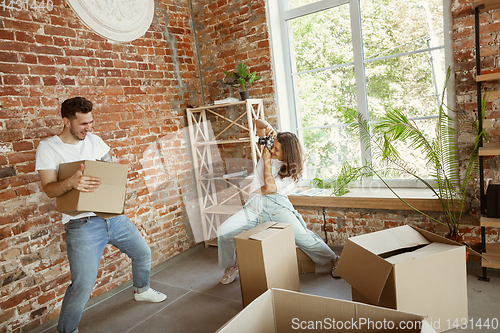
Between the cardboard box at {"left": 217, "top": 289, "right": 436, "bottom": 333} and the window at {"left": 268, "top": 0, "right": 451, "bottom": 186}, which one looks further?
the window at {"left": 268, "top": 0, "right": 451, "bottom": 186}

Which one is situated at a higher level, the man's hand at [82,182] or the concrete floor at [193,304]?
the man's hand at [82,182]

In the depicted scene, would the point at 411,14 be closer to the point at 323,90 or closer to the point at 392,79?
the point at 392,79

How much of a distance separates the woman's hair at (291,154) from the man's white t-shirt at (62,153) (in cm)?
136

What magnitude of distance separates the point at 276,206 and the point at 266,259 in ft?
1.95

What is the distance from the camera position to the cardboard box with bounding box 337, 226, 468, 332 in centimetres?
168

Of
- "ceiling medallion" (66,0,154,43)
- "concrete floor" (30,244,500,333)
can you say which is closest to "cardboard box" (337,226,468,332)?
"concrete floor" (30,244,500,333)

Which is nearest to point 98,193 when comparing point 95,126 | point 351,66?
point 95,126

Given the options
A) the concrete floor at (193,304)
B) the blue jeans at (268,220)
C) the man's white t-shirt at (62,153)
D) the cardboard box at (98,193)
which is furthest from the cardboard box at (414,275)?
the man's white t-shirt at (62,153)

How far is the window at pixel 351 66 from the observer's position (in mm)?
2816

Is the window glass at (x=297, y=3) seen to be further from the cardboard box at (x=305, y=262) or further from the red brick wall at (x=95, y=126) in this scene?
the cardboard box at (x=305, y=262)

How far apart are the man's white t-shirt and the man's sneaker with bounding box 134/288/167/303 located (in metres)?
0.83

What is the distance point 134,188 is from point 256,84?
1574 millimetres

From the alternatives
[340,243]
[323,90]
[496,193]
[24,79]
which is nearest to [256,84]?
[323,90]

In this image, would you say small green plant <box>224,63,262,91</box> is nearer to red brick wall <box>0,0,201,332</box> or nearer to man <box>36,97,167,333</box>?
red brick wall <box>0,0,201,332</box>
